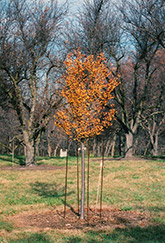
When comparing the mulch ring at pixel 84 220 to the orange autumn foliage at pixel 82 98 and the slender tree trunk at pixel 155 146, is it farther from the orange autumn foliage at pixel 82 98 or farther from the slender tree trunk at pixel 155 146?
the slender tree trunk at pixel 155 146

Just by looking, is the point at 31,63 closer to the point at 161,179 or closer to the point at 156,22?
the point at 156,22

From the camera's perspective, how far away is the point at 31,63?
1534cm

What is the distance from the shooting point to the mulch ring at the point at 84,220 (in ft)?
22.0

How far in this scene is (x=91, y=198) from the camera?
30.0 feet

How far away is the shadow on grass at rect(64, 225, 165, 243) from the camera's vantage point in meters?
5.59

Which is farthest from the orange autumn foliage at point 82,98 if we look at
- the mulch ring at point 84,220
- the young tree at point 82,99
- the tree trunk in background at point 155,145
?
the tree trunk in background at point 155,145

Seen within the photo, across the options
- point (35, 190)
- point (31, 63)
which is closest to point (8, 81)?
point (31, 63)

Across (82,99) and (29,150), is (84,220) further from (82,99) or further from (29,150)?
(29,150)

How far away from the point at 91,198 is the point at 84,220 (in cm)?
188

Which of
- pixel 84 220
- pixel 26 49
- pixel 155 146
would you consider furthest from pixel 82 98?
pixel 155 146

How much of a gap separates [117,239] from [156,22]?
12.2 metres

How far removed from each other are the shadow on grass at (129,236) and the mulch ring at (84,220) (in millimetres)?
318

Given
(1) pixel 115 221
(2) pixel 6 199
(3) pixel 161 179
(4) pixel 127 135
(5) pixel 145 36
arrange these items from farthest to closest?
(4) pixel 127 135
(5) pixel 145 36
(3) pixel 161 179
(2) pixel 6 199
(1) pixel 115 221

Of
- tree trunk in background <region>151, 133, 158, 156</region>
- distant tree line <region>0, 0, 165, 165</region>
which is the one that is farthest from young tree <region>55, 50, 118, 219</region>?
tree trunk in background <region>151, 133, 158, 156</region>
